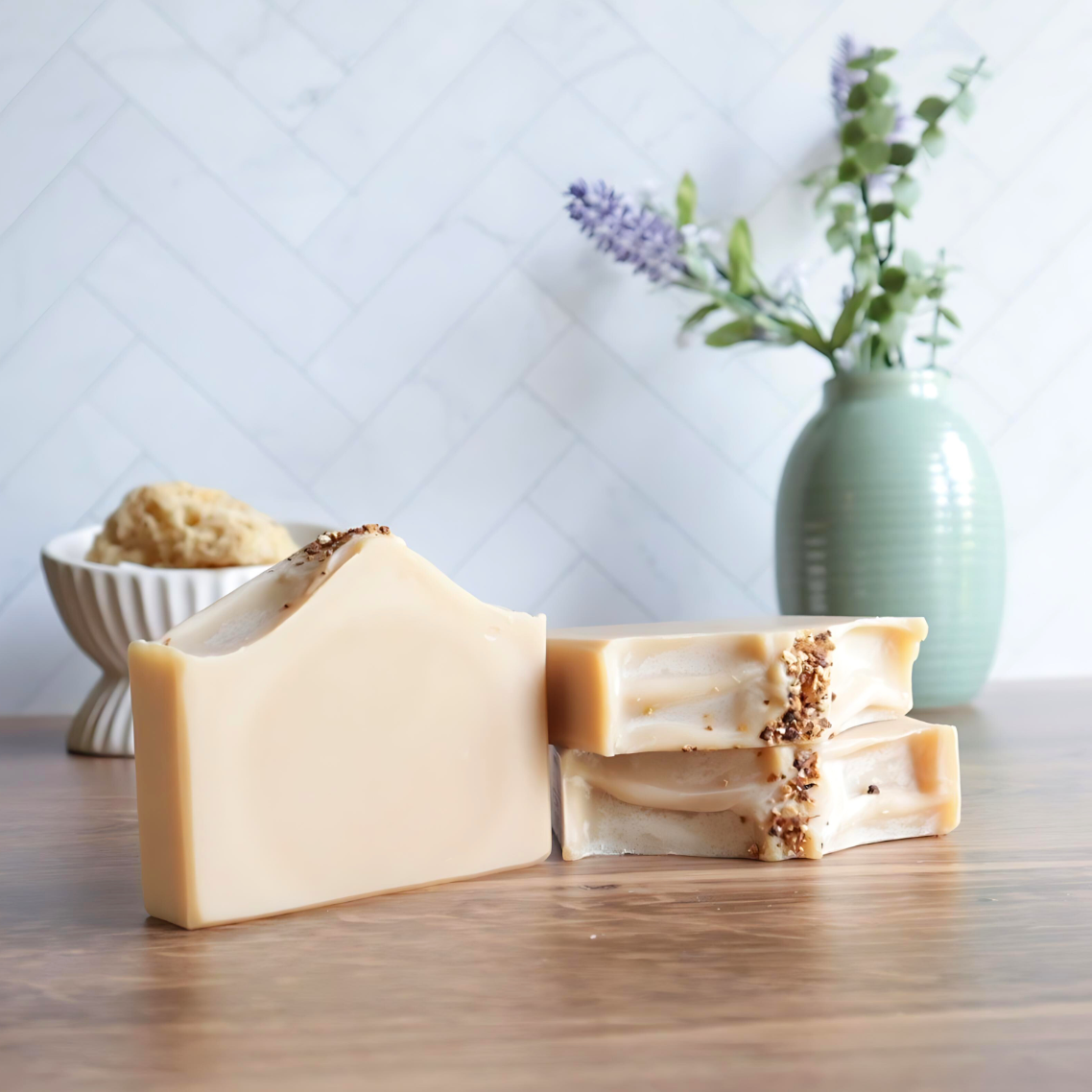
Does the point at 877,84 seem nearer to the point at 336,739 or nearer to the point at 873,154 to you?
the point at 873,154

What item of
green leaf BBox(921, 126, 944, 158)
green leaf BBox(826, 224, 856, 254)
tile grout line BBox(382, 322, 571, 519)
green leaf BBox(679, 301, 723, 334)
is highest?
green leaf BBox(921, 126, 944, 158)

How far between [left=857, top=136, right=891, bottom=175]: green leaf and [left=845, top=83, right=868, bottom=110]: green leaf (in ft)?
0.12

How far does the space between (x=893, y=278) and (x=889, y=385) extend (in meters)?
0.10

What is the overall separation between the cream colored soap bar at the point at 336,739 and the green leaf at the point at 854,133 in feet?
2.47

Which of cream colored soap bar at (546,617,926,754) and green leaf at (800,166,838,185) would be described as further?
green leaf at (800,166,838,185)

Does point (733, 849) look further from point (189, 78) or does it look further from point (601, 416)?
point (189, 78)

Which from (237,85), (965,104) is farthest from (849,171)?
(237,85)

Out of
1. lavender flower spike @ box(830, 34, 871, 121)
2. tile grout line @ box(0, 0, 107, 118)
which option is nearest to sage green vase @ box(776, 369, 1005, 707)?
lavender flower spike @ box(830, 34, 871, 121)

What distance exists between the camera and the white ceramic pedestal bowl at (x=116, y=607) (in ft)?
3.03

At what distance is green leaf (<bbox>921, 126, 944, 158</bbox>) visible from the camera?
112 cm

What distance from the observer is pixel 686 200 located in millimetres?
1160

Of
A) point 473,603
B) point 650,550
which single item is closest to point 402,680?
point 473,603

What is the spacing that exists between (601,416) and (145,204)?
54cm

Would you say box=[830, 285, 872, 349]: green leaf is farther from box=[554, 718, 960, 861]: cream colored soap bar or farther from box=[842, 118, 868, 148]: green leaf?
box=[554, 718, 960, 861]: cream colored soap bar
